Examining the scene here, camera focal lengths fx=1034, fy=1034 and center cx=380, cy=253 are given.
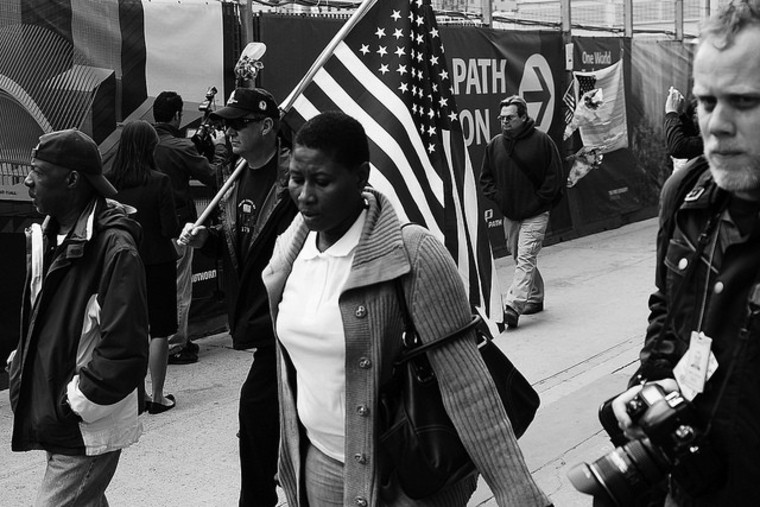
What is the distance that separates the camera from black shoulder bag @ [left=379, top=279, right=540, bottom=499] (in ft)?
8.82

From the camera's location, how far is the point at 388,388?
111 inches

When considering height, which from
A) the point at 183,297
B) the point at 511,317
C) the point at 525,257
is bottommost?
the point at 511,317

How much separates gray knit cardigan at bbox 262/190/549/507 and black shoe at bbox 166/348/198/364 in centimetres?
Answer: 517

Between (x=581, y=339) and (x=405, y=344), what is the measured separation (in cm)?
572

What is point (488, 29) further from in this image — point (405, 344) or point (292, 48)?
point (405, 344)

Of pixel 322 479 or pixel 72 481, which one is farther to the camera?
pixel 72 481

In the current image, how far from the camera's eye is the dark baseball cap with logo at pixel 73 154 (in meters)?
3.68

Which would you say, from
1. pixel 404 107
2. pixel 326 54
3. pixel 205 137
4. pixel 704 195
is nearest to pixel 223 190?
pixel 326 54

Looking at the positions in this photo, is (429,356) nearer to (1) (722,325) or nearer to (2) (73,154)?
(1) (722,325)

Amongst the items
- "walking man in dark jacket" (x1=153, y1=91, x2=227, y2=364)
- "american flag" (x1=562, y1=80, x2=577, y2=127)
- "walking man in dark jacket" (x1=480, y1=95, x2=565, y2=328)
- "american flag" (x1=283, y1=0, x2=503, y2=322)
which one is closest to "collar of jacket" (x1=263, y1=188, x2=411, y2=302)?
"american flag" (x1=283, y1=0, x2=503, y2=322)

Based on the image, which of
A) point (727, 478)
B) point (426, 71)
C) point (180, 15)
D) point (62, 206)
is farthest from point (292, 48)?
point (727, 478)

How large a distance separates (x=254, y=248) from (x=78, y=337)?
0.97m

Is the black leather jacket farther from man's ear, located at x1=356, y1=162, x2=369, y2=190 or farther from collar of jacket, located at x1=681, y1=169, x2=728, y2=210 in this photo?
man's ear, located at x1=356, y1=162, x2=369, y2=190

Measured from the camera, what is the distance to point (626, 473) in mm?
2053
